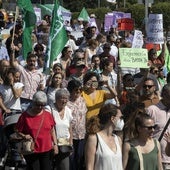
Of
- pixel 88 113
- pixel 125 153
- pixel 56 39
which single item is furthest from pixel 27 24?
pixel 125 153

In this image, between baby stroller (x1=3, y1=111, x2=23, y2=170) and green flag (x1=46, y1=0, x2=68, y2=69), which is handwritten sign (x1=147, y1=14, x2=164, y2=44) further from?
baby stroller (x1=3, y1=111, x2=23, y2=170)

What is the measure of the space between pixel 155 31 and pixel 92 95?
5.15m

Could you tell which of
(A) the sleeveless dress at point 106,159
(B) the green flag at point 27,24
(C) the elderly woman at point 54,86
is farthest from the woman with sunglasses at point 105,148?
(B) the green flag at point 27,24

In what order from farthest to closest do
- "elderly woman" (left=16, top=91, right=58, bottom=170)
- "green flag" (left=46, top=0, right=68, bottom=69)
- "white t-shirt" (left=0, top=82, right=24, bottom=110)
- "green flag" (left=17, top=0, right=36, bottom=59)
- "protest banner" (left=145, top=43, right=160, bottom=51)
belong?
"protest banner" (left=145, top=43, right=160, bottom=51)
"green flag" (left=17, top=0, right=36, bottom=59)
"green flag" (left=46, top=0, right=68, bottom=69)
"white t-shirt" (left=0, top=82, right=24, bottom=110)
"elderly woman" (left=16, top=91, right=58, bottom=170)

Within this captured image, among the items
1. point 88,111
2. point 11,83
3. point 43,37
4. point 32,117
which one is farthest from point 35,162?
point 43,37

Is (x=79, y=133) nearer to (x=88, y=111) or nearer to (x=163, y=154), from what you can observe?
(x=88, y=111)

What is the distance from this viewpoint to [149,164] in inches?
253

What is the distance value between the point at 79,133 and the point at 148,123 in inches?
122

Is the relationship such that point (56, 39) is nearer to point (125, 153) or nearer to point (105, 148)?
point (105, 148)

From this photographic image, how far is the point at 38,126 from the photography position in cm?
873

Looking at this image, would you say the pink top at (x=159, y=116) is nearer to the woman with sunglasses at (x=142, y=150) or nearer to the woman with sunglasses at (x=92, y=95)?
the woman with sunglasses at (x=142, y=150)

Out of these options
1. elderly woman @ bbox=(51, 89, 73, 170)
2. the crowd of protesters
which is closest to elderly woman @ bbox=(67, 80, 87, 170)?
the crowd of protesters

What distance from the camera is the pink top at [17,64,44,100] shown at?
11024 millimetres

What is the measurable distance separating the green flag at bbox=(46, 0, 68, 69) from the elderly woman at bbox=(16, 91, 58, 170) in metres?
2.52
